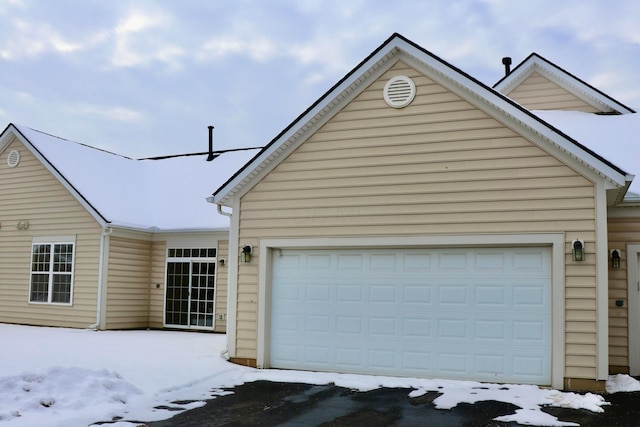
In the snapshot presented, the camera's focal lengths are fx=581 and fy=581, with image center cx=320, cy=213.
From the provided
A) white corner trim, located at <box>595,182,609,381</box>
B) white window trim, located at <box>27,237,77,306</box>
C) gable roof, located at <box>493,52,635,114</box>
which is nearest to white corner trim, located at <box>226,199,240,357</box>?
white corner trim, located at <box>595,182,609,381</box>

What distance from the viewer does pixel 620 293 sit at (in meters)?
9.73

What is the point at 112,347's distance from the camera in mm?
11219

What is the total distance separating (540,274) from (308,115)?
4412 millimetres

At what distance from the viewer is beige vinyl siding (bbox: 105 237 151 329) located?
15.1 metres

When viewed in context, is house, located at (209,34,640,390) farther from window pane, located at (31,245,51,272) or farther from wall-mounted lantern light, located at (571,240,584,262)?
window pane, located at (31,245,51,272)

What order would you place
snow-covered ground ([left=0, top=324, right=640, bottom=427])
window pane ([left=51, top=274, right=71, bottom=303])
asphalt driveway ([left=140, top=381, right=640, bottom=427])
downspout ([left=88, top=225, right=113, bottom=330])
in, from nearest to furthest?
asphalt driveway ([left=140, top=381, right=640, bottom=427]) → snow-covered ground ([left=0, top=324, right=640, bottom=427]) → downspout ([left=88, top=225, right=113, bottom=330]) → window pane ([left=51, top=274, right=71, bottom=303])

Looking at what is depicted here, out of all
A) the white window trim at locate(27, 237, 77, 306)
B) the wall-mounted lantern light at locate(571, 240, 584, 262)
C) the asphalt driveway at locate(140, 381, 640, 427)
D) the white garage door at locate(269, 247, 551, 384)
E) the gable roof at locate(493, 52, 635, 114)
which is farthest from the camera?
the white window trim at locate(27, 237, 77, 306)

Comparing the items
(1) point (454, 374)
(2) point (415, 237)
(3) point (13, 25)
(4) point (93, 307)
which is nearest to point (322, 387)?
(1) point (454, 374)

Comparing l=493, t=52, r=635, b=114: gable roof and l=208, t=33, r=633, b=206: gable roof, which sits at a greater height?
l=493, t=52, r=635, b=114: gable roof

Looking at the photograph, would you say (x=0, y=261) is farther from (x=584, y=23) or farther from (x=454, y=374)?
(x=584, y=23)

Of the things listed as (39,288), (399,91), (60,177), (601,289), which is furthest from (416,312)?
(39,288)

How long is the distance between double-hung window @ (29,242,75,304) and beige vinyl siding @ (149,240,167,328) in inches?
82.4

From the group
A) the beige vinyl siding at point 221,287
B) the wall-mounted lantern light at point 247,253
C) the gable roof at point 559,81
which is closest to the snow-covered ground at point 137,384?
the wall-mounted lantern light at point 247,253

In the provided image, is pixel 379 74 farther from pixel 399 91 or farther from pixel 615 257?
pixel 615 257
